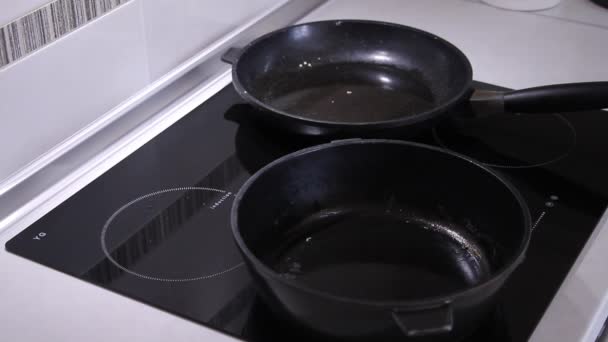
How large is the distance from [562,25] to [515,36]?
104mm

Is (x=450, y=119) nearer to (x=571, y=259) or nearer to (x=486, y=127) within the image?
(x=486, y=127)

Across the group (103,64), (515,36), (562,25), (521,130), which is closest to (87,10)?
(103,64)

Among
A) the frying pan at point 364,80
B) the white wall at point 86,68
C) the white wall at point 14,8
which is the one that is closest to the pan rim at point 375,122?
the frying pan at point 364,80

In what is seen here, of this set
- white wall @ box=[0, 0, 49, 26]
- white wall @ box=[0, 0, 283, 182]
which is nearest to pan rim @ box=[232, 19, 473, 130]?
white wall @ box=[0, 0, 283, 182]

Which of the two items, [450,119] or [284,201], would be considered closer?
[284,201]

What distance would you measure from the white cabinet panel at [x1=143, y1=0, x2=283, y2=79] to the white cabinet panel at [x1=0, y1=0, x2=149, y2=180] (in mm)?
25

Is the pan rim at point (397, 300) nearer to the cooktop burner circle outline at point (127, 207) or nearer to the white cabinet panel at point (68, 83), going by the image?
the cooktop burner circle outline at point (127, 207)

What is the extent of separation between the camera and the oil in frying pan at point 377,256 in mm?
770

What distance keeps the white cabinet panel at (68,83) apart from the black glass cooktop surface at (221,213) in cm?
8

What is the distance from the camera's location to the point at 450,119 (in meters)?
1.03

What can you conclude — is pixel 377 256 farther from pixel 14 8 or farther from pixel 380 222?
pixel 14 8

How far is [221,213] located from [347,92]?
12.6 inches

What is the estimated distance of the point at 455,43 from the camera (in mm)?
1280

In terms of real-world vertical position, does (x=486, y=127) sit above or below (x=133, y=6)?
below
